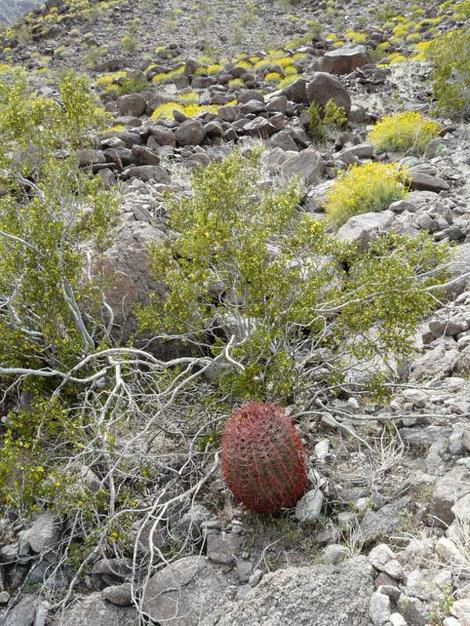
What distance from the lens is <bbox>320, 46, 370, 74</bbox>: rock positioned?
1808cm

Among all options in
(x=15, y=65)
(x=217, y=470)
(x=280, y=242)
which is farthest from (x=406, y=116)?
(x=15, y=65)

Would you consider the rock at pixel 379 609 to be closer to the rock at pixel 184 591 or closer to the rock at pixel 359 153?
the rock at pixel 184 591

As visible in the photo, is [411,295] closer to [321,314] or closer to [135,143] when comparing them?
[321,314]

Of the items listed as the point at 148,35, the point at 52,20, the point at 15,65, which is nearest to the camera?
the point at 15,65

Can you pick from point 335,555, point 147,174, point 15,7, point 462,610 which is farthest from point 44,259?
point 15,7

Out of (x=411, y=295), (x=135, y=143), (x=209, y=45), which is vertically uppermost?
(x=411, y=295)

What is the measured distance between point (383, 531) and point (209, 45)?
29.9 m

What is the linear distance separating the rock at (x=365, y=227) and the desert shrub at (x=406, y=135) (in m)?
3.68

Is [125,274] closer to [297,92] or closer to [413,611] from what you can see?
[413,611]

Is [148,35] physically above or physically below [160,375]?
below

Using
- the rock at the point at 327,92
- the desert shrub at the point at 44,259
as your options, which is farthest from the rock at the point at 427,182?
the rock at the point at 327,92

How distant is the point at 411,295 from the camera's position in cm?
464

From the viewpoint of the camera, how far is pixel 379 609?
2705 mm

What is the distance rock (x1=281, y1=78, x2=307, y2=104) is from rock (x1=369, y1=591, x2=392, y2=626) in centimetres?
1387
